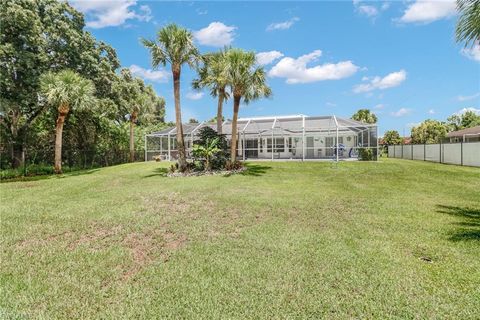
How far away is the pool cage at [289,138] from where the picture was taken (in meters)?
25.1

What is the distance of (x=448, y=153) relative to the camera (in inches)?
875

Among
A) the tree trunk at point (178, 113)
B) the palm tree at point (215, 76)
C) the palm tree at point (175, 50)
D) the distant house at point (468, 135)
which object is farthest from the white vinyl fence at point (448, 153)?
the palm tree at point (175, 50)

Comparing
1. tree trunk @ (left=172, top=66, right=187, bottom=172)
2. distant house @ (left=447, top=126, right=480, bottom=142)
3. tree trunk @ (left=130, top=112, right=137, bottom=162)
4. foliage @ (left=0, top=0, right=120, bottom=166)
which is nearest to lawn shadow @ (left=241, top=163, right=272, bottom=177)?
tree trunk @ (left=172, top=66, right=187, bottom=172)

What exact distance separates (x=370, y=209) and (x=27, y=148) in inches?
901

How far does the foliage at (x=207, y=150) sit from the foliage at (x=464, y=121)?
48538mm

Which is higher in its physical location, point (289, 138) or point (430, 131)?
point (430, 131)

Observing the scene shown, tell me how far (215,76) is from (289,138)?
39.9 feet

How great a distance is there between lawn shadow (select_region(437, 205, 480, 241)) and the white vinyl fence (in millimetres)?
12724

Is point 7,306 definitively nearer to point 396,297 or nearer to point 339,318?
point 339,318

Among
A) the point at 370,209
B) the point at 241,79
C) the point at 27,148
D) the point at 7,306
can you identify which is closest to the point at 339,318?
the point at 7,306

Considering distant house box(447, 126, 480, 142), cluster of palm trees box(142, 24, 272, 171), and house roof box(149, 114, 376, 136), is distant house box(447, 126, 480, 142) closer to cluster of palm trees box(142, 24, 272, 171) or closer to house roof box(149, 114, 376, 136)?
house roof box(149, 114, 376, 136)

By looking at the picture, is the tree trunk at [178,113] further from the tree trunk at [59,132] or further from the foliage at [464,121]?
the foliage at [464,121]

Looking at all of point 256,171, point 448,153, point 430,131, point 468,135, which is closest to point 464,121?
point 430,131

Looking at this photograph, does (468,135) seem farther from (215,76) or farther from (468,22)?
(468,22)
